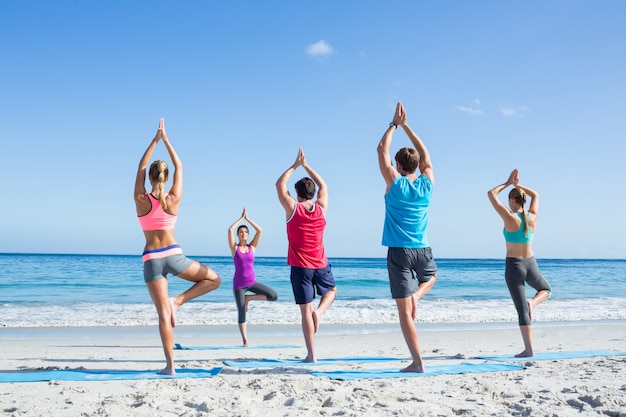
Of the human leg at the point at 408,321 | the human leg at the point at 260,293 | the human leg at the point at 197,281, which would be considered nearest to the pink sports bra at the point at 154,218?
the human leg at the point at 197,281

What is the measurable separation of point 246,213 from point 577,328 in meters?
6.61

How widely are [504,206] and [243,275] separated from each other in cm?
348

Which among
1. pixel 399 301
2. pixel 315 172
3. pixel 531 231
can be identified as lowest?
pixel 399 301

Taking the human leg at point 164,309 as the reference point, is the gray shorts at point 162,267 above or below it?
above

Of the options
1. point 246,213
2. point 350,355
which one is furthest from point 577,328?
point 246,213

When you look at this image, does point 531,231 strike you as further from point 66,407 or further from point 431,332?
point 66,407

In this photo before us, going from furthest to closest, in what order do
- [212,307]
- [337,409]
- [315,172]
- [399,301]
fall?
[212,307] → [315,172] → [399,301] → [337,409]

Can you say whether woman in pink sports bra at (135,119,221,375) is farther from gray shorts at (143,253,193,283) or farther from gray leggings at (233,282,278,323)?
gray leggings at (233,282,278,323)

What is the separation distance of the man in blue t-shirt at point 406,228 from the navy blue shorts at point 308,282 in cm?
101

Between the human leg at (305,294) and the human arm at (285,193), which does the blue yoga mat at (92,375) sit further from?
the human arm at (285,193)

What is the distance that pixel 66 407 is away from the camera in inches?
153

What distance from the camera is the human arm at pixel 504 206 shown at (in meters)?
6.15

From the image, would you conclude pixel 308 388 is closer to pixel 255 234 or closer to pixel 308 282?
pixel 308 282

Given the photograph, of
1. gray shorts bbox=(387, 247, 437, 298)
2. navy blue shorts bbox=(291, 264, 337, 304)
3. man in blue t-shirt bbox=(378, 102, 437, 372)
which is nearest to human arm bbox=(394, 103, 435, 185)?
man in blue t-shirt bbox=(378, 102, 437, 372)
